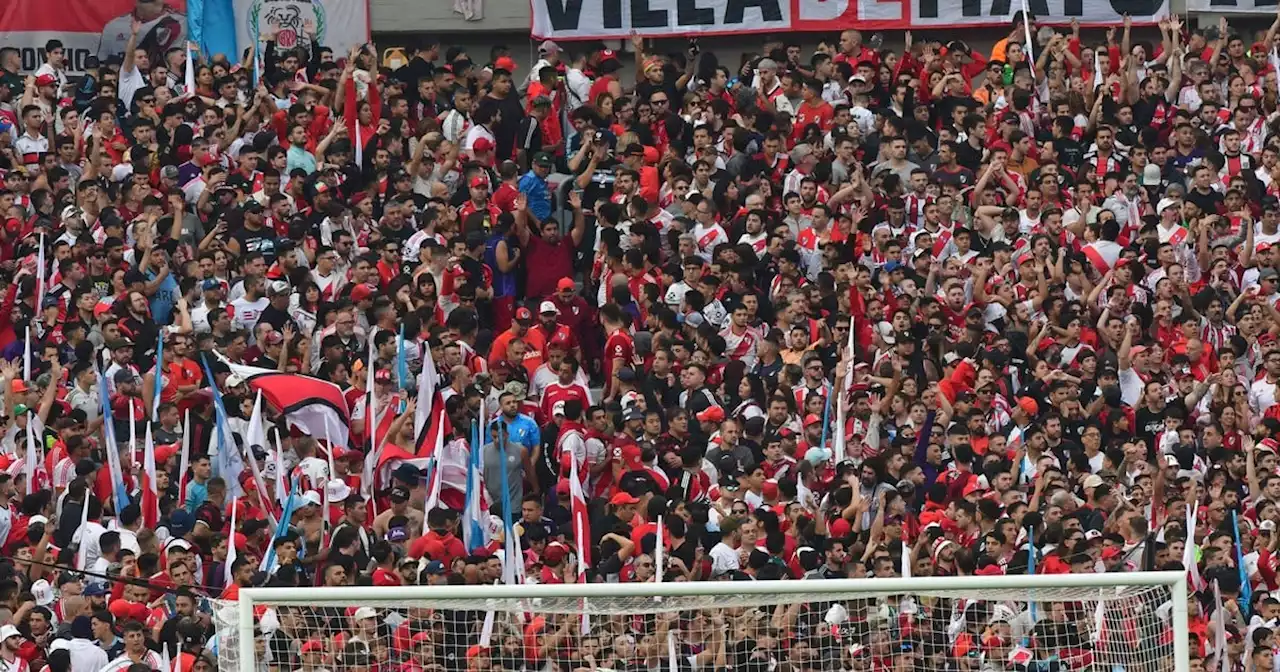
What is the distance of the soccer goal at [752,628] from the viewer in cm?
1390

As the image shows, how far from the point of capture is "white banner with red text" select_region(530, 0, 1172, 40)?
89.4 feet

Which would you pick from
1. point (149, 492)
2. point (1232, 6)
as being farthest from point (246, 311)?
point (1232, 6)

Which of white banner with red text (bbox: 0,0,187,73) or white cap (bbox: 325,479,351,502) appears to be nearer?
white cap (bbox: 325,479,351,502)

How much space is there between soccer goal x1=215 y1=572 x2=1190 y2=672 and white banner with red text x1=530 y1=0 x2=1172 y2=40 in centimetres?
1215

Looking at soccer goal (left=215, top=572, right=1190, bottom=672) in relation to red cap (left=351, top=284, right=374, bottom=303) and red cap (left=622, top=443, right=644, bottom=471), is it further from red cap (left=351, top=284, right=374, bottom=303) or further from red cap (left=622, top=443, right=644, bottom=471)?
red cap (left=351, top=284, right=374, bottom=303)

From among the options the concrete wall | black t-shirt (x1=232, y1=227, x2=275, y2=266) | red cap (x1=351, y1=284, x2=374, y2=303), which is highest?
the concrete wall

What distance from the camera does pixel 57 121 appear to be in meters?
24.3

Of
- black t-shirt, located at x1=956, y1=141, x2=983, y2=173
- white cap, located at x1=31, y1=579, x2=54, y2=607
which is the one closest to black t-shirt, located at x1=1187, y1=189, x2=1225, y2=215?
black t-shirt, located at x1=956, y1=141, x2=983, y2=173

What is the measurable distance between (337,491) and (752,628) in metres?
4.70

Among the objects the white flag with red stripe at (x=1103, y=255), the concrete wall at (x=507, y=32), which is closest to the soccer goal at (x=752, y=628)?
the white flag with red stripe at (x=1103, y=255)

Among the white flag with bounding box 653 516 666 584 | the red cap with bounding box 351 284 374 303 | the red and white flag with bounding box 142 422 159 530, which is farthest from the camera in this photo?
the red cap with bounding box 351 284 374 303

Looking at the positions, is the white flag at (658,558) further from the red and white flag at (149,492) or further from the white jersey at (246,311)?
the white jersey at (246,311)

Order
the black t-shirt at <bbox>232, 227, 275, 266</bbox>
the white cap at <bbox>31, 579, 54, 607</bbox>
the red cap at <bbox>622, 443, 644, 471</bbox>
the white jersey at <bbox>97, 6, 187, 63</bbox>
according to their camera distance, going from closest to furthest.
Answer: the white cap at <bbox>31, 579, 54, 607</bbox> < the red cap at <bbox>622, 443, 644, 471</bbox> < the black t-shirt at <bbox>232, 227, 275, 266</bbox> < the white jersey at <bbox>97, 6, 187, 63</bbox>

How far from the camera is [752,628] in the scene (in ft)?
50.2
